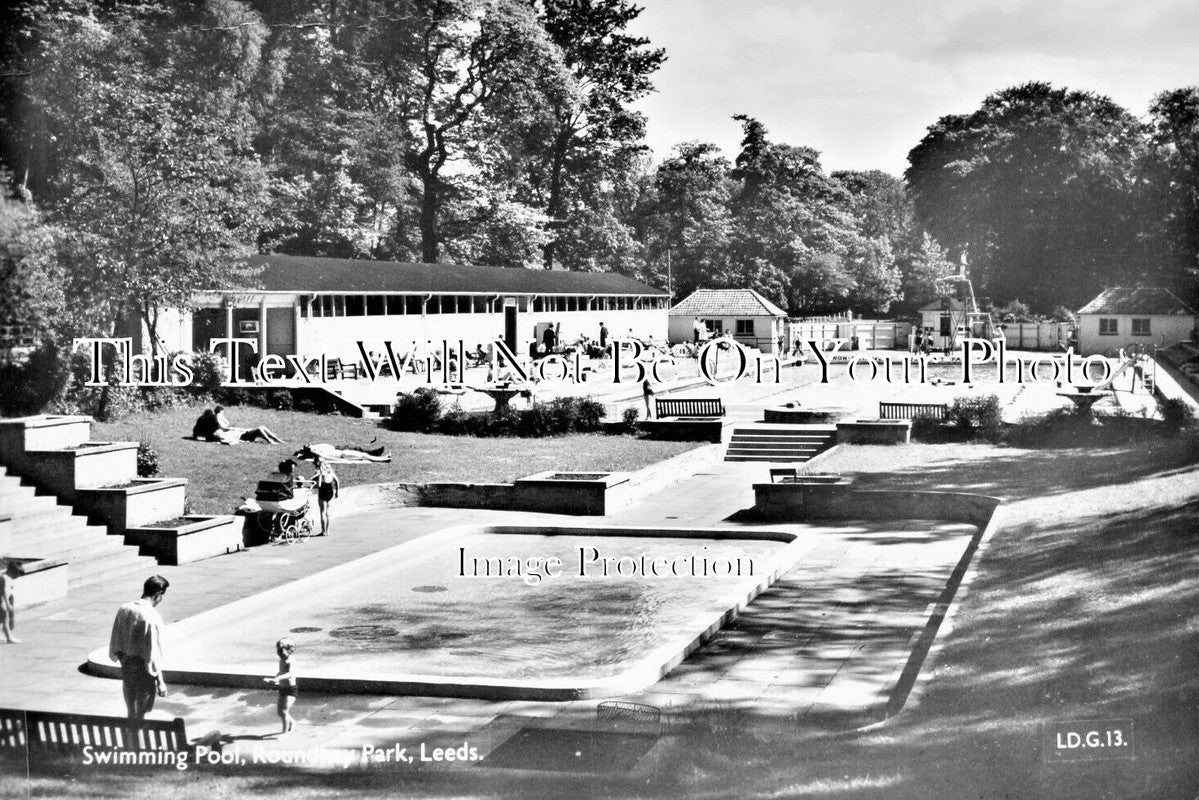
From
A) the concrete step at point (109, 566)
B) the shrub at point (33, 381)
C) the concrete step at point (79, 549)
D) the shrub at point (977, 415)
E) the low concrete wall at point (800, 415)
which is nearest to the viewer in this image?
the concrete step at point (79, 549)

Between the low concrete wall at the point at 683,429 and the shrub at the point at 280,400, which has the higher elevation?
the shrub at the point at 280,400

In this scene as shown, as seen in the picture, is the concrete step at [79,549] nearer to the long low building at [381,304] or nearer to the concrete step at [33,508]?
the concrete step at [33,508]

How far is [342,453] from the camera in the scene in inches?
540

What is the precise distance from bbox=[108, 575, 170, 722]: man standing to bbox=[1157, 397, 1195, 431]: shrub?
12.2m

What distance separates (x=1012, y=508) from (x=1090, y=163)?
4.94 m

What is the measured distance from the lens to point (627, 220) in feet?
37.3

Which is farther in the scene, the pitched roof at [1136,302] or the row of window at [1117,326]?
the row of window at [1117,326]

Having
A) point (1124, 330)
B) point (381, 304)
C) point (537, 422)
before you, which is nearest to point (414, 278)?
point (381, 304)

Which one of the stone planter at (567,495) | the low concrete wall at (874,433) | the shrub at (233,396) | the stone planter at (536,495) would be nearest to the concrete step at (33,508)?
the shrub at (233,396)

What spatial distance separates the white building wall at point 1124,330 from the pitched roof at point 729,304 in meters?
2.90

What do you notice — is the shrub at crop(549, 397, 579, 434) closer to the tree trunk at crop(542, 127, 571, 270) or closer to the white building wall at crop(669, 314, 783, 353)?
the white building wall at crop(669, 314, 783, 353)

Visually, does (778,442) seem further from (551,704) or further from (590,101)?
(551,704)

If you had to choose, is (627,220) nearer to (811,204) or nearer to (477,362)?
(811,204)

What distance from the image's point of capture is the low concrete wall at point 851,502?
46.6 ft
